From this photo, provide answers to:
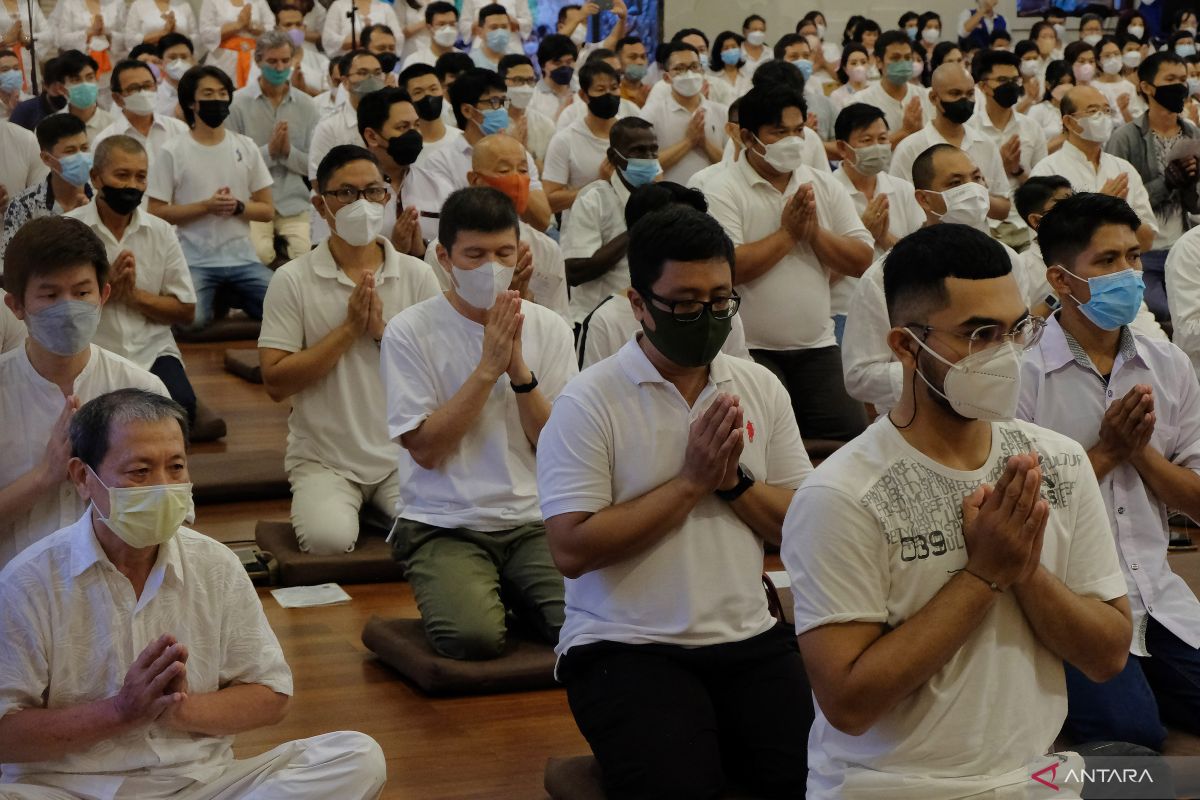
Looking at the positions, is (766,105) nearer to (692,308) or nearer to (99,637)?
(692,308)

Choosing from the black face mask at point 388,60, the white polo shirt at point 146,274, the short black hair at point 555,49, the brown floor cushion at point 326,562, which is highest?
the short black hair at point 555,49

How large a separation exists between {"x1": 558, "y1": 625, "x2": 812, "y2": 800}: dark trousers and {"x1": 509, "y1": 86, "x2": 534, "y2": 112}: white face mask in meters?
6.43

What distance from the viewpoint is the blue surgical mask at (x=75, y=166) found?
6.73 meters

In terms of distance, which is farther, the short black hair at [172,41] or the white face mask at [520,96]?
the short black hair at [172,41]

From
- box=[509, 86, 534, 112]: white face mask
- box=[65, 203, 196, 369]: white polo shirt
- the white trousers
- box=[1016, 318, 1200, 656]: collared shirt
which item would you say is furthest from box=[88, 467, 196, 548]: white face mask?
box=[509, 86, 534, 112]: white face mask

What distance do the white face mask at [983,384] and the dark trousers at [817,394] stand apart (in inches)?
144

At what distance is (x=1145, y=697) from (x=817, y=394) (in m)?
2.80

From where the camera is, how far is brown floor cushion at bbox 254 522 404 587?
501 cm

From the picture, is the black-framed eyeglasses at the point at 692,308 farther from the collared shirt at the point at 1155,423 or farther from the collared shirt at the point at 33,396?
the collared shirt at the point at 33,396

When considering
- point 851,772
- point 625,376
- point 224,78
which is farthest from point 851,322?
point 224,78

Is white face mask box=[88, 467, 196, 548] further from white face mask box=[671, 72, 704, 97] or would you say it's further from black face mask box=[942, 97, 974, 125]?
white face mask box=[671, 72, 704, 97]

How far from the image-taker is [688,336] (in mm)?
3299

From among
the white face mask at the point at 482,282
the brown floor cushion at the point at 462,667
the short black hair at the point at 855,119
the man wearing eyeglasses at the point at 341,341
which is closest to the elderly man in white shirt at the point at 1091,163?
the short black hair at the point at 855,119

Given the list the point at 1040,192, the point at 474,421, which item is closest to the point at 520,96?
the point at 1040,192
